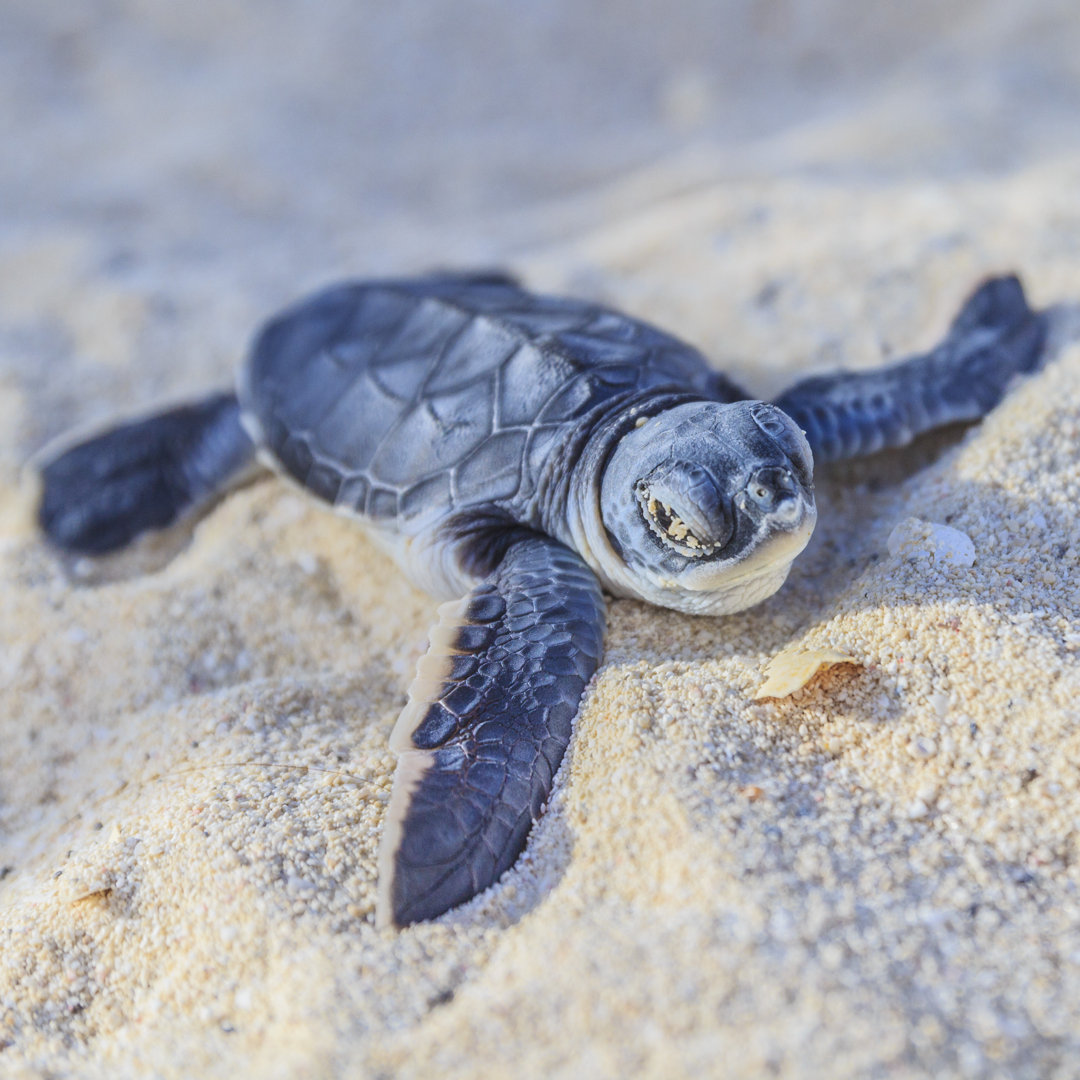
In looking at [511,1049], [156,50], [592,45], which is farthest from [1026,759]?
[156,50]

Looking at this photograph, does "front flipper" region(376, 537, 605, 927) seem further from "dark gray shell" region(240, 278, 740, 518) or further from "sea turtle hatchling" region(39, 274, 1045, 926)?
"dark gray shell" region(240, 278, 740, 518)

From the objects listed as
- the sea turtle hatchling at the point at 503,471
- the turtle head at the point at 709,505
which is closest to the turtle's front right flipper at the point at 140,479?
the sea turtle hatchling at the point at 503,471

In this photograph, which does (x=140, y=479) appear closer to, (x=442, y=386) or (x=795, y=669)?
(x=442, y=386)

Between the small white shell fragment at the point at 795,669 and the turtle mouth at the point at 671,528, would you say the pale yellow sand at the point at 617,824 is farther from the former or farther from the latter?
the turtle mouth at the point at 671,528

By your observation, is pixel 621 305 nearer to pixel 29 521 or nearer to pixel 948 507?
pixel 948 507

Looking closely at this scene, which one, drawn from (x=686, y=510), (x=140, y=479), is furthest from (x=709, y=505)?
(x=140, y=479)
